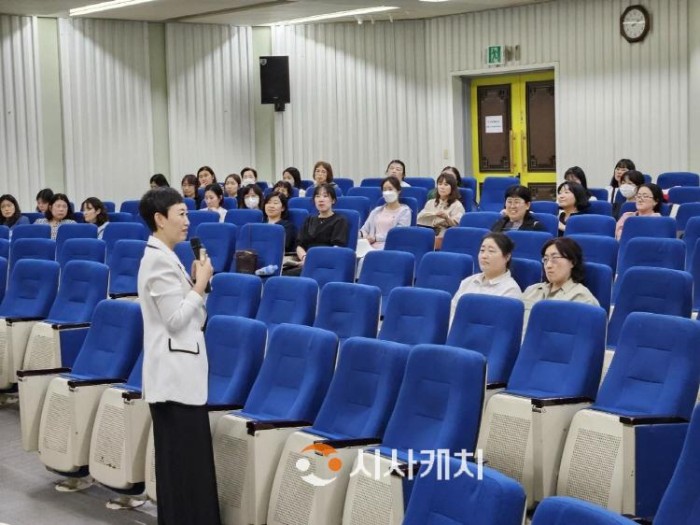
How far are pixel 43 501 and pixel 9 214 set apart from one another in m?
6.26

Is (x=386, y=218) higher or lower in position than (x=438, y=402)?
higher

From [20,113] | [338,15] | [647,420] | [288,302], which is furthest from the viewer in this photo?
[338,15]

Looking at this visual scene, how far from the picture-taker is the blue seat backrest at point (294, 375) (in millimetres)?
4668

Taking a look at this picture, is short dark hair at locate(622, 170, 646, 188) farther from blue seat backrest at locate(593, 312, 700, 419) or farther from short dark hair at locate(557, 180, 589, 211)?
blue seat backrest at locate(593, 312, 700, 419)

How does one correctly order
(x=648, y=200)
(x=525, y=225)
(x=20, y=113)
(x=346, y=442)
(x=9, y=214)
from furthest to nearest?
(x=20, y=113)
(x=9, y=214)
(x=648, y=200)
(x=525, y=225)
(x=346, y=442)

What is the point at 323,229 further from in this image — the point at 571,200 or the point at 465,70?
the point at 465,70

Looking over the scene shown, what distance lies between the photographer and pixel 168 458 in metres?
4.34

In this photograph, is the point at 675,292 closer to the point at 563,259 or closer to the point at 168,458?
the point at 563,259

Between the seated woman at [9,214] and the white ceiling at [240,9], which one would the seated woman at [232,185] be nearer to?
the white ceiling at [240,9]

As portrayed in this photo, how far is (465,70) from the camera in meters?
15.1

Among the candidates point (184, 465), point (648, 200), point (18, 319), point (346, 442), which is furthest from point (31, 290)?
point (648, 200)

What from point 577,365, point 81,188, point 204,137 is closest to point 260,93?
point 204,137

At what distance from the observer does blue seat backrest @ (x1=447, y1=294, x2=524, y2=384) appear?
494 cm

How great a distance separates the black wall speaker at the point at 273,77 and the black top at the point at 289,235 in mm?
6579
